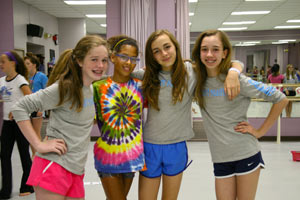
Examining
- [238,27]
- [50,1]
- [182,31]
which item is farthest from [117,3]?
→ [238,27]

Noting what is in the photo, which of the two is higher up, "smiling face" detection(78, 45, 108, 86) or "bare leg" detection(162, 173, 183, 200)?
"smiling face" detection(78, 45, 108, 86)

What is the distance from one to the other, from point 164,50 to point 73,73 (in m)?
0.56

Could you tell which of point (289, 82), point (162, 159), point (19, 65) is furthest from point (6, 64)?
point (289, 82)

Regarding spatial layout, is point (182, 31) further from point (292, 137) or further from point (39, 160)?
point (39, 160)

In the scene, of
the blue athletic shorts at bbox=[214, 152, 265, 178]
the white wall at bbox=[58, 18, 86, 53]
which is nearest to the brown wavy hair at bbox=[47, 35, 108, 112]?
the blue athletic shorts at bbox=[214, 152, 265, 178]

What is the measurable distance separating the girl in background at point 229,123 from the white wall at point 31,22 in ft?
19.4

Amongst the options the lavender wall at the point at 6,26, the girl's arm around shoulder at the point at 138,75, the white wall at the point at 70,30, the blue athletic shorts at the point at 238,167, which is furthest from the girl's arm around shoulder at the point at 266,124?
the white wall at the point at 70,30

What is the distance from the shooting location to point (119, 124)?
5.46 ft

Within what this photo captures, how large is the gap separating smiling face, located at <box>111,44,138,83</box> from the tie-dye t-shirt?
49mm

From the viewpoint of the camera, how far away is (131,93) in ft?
5.69

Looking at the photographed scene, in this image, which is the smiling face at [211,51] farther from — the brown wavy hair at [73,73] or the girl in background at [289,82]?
the girl in background at [289,82]

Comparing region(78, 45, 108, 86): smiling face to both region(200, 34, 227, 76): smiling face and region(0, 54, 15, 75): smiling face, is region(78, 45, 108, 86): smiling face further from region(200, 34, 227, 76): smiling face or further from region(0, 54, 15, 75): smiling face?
region(0, 54, 15, 75): smiling face

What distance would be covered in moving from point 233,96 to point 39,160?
3.61 ft

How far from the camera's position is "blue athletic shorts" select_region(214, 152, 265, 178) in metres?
1.69
